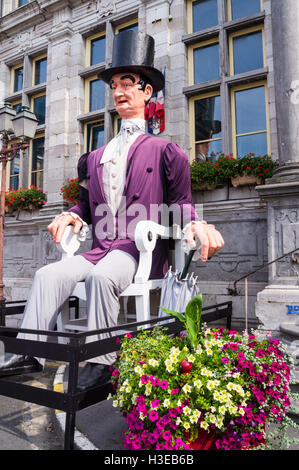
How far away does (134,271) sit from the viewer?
305 centimetres

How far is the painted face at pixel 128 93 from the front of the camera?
3555 mm

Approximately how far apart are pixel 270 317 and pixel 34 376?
226cm

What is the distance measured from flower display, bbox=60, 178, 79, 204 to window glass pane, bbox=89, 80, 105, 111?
5.00 feet

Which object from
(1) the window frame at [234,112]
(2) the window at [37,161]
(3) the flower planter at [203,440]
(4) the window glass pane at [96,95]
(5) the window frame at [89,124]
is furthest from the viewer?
(2) the window at [37,161]

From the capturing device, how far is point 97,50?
683 centimetres

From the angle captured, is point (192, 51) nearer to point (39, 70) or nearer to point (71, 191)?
point (71, 191)

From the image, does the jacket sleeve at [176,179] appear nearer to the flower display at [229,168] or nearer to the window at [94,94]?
the flower display at [229,168]

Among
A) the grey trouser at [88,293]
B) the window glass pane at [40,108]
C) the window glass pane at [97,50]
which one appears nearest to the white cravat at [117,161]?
the grey trouser at [88,293]

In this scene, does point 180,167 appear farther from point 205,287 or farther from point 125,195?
point 205,287

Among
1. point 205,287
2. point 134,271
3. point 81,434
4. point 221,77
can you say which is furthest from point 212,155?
point 81,434

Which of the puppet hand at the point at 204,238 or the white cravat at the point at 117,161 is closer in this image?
the puppet hand at the point at 204,238

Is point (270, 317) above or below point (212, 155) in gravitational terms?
below

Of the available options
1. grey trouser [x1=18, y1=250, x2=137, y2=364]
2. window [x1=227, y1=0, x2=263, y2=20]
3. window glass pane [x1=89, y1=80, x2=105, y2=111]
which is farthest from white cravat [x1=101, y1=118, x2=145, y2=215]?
window glass pane [x1=89, y1=80, x2=105, y2=111]

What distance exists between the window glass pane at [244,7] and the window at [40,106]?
3951 millimetres
